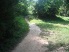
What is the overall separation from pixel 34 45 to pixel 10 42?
1.59 m

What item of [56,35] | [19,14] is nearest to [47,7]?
[19,14]

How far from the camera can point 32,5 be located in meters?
29.8

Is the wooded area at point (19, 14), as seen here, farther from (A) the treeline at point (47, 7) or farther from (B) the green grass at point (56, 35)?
(B) the green grass at point (56, 35)

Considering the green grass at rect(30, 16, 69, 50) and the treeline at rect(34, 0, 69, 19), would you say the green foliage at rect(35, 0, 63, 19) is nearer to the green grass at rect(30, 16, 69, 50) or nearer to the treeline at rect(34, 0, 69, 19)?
the treeline at rect(34, 0, 69, 19)

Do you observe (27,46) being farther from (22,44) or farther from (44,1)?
(44,1)

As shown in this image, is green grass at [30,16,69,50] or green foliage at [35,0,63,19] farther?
green foliage at [35,0,63,19]

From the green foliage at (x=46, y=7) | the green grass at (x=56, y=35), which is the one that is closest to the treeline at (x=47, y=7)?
the green foliage at (x=46, y=7)

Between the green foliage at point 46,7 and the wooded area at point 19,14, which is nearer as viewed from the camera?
the wooded area at point 19,14

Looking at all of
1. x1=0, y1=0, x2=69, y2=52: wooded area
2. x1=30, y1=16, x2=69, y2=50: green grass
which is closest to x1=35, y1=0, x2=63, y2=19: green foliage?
x1=0, y1=0, x2=69, y2=52: wooded area

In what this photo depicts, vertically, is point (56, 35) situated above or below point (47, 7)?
below

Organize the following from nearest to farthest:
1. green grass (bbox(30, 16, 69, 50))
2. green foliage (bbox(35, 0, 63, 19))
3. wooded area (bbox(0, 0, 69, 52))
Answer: wooded area (bbox(0, 0, 69, 52)) → green grass (bbox(30, 16, 69, 50)) → green foliage (bbox(35, 0, 63, 19))

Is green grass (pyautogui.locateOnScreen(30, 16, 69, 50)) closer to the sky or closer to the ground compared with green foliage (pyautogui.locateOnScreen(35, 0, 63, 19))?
closer to the ground

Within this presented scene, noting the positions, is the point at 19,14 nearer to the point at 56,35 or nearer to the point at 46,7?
→ the point at 46,7

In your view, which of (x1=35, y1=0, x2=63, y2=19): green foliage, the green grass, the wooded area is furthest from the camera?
(x1=35, y1=0, x2=63, y2=19): green foliage
